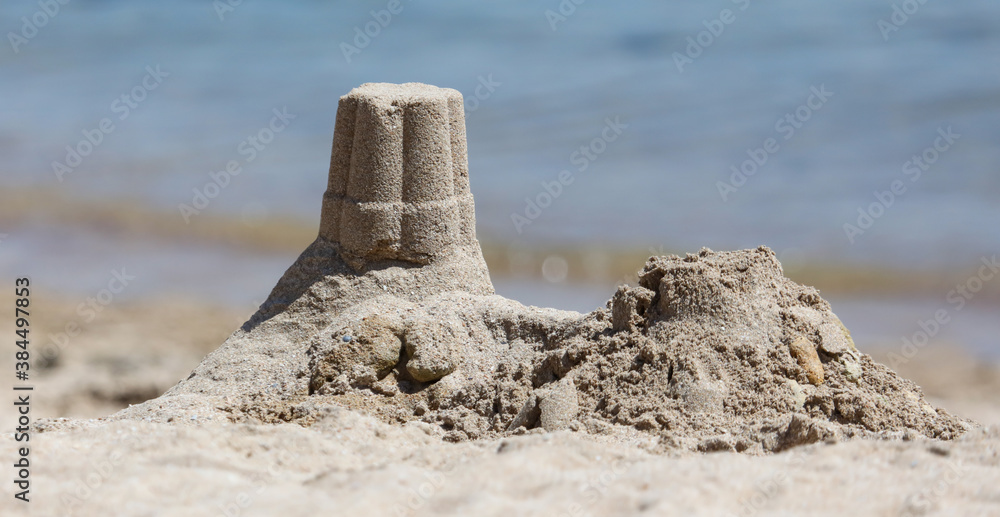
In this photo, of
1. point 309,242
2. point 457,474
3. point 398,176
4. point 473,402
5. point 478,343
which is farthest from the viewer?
point 309,242

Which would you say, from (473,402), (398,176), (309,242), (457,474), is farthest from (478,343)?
(309,242)

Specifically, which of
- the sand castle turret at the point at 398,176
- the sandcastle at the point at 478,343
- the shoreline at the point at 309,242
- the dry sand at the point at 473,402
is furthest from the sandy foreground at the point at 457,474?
the shoreline at the point at 309,242

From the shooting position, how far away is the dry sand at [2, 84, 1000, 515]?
341 centimetres

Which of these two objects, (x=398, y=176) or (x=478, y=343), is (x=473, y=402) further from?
(x=398, y=176)

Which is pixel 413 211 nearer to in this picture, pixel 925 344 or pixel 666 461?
pixel 666 461

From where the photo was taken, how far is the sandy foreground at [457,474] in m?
3.29

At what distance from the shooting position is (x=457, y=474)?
357cm

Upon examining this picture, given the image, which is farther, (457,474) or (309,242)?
(309,242)

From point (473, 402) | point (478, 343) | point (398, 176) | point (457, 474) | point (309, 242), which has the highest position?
point (309, 242)

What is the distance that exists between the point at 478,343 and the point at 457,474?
6.97 ft

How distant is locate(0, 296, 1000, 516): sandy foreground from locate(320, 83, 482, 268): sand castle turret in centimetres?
167

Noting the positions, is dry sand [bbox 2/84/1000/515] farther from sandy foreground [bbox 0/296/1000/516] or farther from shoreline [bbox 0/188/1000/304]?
shoreline [bbox 0/188/1000/304]

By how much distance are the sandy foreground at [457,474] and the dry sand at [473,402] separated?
0.01 metres

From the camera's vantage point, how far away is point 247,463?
3.78 meters
